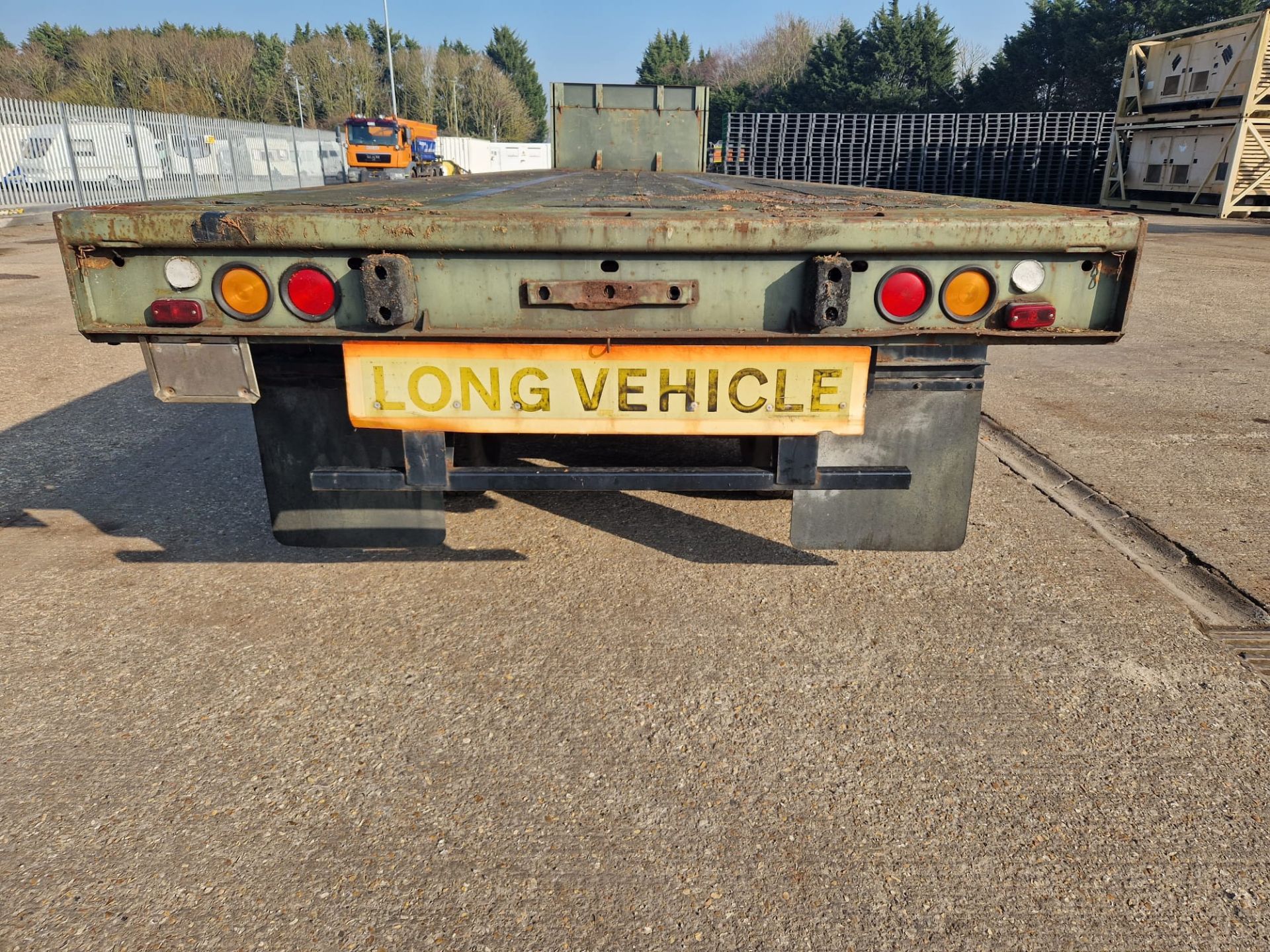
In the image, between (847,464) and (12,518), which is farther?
(12,518)

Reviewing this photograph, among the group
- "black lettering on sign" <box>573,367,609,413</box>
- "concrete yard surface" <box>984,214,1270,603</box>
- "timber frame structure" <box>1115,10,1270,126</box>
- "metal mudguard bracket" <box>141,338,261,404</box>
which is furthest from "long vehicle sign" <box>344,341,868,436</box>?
"timber frame structure" <box>1115,10,1270,126</box>

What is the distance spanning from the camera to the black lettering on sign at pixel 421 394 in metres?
2.26

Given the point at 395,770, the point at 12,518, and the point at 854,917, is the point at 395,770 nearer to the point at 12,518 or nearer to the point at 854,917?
the point at 854,917

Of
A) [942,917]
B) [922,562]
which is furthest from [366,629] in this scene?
[922,562]

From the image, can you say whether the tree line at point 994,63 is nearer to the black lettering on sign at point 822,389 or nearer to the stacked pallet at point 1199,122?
the stacked pallet at point 1199,122

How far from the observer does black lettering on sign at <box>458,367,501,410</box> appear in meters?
2.25

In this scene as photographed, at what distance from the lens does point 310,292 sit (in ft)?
7.02

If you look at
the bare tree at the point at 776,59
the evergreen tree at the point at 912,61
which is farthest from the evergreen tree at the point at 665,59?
the evergreen tree at the point at 912,61

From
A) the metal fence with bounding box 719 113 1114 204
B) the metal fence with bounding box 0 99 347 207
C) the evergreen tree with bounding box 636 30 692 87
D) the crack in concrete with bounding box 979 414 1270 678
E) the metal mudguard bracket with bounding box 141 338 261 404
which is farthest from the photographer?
the evergreen tree with bounding box 636 30 692 87

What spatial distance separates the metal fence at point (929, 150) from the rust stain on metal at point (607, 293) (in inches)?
921

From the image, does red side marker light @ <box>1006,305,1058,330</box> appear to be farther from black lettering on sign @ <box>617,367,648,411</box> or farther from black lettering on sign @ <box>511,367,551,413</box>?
black lettering on sign @ <box>511,367,551,413</box>

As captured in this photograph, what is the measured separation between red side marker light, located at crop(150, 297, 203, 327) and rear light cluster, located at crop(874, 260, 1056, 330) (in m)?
1.81

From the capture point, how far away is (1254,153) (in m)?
14.9

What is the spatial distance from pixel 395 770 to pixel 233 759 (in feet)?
1.40
